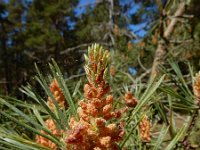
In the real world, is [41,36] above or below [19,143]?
below

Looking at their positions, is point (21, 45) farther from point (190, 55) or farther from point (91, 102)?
point (91, 102)

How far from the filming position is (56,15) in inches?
964

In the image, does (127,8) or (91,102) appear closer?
(91,102)

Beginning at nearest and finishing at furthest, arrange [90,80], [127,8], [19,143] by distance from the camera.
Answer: [19,143], [90,80], [127,8]

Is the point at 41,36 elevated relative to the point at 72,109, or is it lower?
lower

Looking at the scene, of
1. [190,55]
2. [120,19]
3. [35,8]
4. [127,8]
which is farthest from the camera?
[35,8]


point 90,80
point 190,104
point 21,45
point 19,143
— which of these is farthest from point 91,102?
point 21,45

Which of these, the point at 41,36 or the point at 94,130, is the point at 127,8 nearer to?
the point at 94,130

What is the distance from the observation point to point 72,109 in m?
0.96

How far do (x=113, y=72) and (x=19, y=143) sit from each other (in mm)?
3395

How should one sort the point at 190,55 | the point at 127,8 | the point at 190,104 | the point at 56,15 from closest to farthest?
1. the point at 190,104
2. the point at 190,55
3. the point at 127,8
4. the point at 56,15

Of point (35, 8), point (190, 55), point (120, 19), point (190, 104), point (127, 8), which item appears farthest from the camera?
point (35, 8)

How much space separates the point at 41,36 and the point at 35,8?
304 cm

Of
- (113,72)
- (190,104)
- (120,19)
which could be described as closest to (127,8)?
(120,19)
